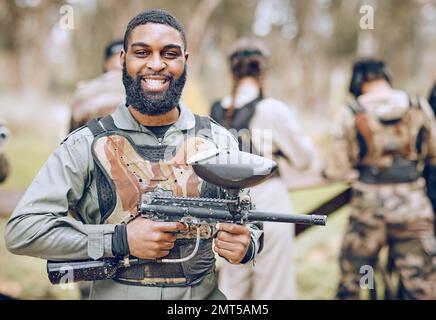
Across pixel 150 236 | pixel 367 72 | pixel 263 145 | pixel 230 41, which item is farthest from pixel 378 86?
pixel 230 41

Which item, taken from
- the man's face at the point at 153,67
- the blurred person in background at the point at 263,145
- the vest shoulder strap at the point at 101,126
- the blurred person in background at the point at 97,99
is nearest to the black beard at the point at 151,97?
the man's face at the point at 153,67

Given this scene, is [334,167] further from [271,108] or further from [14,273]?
[14,273]

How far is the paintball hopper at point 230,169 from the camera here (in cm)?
176

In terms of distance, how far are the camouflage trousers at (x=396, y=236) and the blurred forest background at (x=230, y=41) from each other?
190cm

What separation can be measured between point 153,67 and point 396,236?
2.69m

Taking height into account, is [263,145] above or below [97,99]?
below

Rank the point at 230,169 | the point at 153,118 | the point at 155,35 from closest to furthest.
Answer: the point at 230,169, the point at 155,35, the point at 153,118

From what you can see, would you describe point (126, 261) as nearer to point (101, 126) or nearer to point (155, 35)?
point (101, 126)

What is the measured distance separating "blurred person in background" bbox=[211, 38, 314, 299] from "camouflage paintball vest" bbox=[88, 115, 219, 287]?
1612 mm

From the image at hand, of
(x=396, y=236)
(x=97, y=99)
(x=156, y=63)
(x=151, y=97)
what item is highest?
(x=97, y=99)

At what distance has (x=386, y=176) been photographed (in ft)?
13.0

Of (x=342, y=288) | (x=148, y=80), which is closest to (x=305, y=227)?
(x=342, y=288)

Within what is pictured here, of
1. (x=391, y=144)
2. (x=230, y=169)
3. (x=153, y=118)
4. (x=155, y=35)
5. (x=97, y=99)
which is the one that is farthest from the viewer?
(x=391, y=144)

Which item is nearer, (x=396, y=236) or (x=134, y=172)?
(x=134, y=172)
